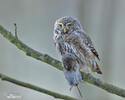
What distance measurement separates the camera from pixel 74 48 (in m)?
1.14

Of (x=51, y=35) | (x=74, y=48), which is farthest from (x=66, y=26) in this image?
(x=51, y=35)

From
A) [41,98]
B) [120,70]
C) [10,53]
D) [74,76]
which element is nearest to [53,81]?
[41,98]

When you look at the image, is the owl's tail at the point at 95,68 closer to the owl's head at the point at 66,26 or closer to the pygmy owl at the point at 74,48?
the pygmy owl at the point at 74,48

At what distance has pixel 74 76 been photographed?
0.99 meters

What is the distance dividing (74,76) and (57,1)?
1606mm

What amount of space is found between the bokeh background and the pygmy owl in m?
0.97

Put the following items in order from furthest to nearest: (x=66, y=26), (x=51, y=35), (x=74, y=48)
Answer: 1. (x=51, y=35)
2. (x=66, y=26)
3. (x=74, y=48)

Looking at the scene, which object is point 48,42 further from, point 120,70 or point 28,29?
point 120,70

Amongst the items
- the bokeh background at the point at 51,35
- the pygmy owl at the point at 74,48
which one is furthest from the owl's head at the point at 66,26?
the bokeh background at the point at 51,35

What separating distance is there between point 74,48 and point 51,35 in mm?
1221

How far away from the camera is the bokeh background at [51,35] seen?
236cm

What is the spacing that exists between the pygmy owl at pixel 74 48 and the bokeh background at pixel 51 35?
0.97m

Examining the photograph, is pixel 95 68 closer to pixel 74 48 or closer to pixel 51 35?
pixel 74 48

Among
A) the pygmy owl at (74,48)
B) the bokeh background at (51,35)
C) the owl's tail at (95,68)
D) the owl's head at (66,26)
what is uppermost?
the bokeh background at (51,35)
